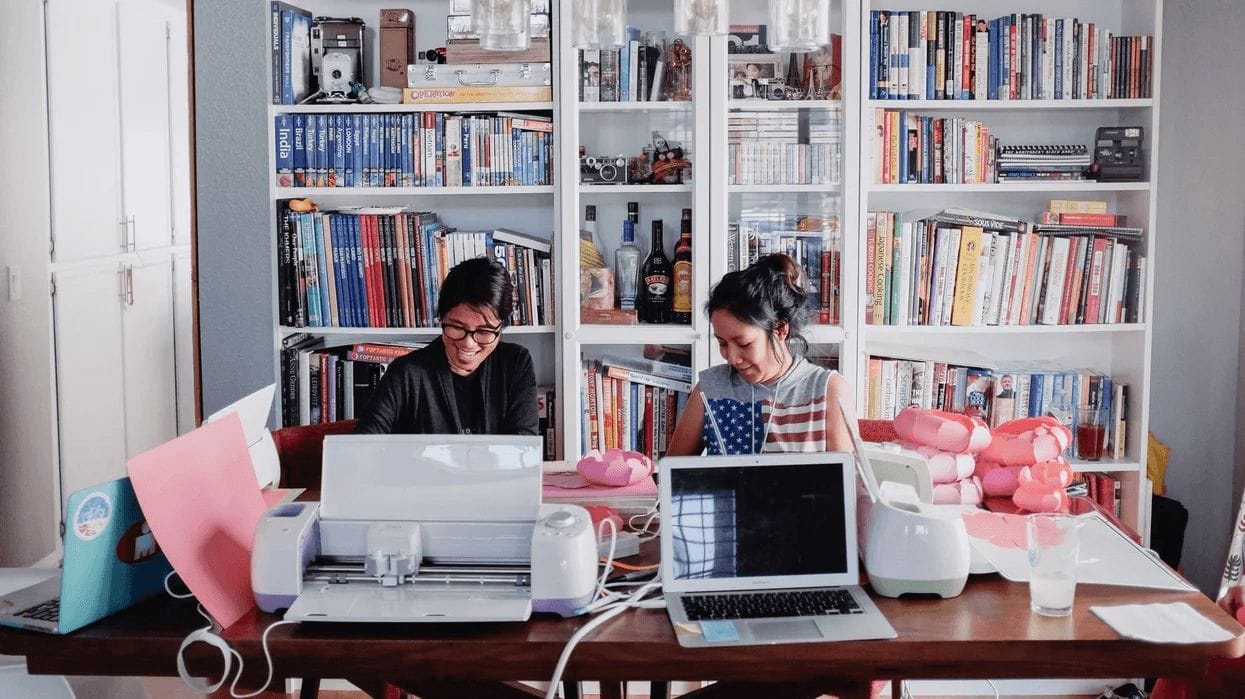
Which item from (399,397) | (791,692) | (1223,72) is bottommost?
(791,692)

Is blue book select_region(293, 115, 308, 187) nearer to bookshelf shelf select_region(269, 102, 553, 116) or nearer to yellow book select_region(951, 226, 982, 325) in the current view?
bookshelf shelf select_region(269, 102, 553, 116)

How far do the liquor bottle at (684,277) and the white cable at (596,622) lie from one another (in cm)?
173

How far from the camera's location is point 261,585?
1.85 meters

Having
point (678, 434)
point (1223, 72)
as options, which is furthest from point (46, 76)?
point (1223, 72)

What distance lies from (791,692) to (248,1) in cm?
261

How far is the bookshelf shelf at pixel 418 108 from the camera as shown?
3.54 meters

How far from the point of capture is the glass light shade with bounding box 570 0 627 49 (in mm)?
2021

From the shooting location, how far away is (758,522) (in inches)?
76.6

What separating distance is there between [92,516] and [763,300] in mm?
1436

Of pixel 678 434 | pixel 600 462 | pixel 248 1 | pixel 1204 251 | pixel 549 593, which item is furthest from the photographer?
pixel 1204 251

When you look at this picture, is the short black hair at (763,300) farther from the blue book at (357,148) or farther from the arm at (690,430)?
the blue book at (357,148)

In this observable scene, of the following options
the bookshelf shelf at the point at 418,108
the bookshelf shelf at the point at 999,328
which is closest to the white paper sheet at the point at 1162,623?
the bookshelf shelf at the point at 999,328

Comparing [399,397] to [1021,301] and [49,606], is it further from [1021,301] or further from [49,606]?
[1021,301]

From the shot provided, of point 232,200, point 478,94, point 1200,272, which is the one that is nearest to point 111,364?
point 232,200
